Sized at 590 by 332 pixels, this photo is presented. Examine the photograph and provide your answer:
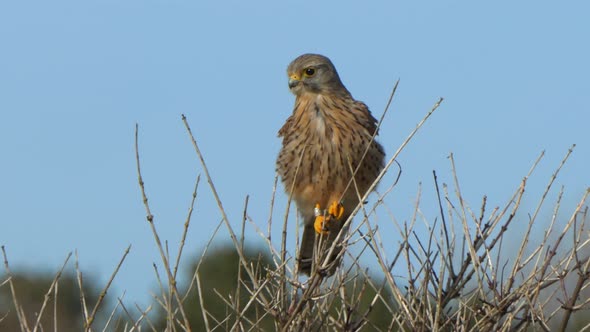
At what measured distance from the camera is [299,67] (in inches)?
246

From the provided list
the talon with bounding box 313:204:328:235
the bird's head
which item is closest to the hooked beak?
the bird's head

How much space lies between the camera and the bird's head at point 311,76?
20.4ft

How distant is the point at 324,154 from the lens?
579 cm

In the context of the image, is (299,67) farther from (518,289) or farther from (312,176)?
(518,289)

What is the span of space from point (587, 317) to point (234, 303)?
10.3 m

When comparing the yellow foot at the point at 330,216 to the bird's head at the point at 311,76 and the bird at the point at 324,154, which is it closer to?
the bird at the point at 324,154

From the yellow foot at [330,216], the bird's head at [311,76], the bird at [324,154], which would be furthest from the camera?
the bird's head at [311,76]

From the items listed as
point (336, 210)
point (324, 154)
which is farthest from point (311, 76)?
point (336, 210)

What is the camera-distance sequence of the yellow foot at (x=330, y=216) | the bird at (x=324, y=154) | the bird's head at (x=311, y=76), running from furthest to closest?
the bird's head at (x=311, y=76)
the bird at (x=324, y=154)
the yellow foot at (x=330, y=216)

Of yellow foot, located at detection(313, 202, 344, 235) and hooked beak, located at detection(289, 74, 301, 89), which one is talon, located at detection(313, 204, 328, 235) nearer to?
yellow foot, located at detection(313, 202, 344, 235)

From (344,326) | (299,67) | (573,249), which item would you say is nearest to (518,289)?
(573,249)

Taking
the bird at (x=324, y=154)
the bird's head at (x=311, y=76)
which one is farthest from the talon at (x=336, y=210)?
the bird's head at (x=311, y=76)

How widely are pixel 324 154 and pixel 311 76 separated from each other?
0.62 meters

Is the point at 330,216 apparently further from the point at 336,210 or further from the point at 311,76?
the point at 311,76
